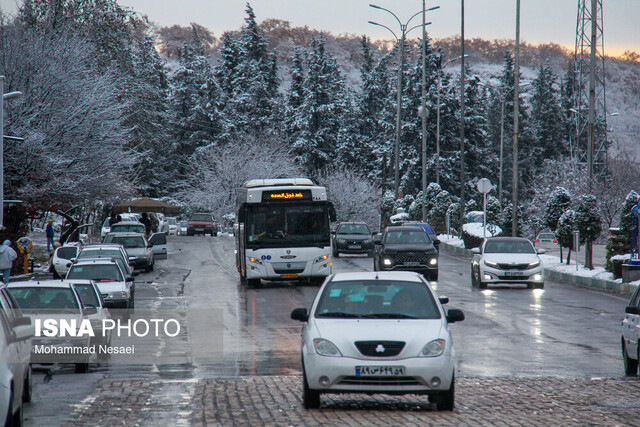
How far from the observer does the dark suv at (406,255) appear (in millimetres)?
32562

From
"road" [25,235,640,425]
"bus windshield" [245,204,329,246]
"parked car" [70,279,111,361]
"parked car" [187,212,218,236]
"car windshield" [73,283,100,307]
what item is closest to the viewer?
"road" [25,235,640,425]

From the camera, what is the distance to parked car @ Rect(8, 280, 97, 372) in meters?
14.7

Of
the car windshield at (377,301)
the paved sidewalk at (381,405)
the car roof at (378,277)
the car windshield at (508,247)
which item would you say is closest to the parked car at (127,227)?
the car windshield at (508,247)

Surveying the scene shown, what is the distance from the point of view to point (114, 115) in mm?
44688

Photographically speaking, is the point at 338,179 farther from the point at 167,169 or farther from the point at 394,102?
the point at 167,169

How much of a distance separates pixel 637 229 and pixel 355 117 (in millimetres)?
79180

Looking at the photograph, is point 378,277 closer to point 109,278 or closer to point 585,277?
point 109,278

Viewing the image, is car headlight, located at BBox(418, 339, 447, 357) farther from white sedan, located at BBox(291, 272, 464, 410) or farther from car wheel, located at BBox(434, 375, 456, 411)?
car wheel, located at BBox(434, 375, 456, 411)

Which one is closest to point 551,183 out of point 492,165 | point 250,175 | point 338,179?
point 492,165

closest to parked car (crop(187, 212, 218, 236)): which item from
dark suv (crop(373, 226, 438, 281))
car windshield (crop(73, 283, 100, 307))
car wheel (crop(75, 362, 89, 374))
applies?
dark suv (crop(373, 226, 438, 281))

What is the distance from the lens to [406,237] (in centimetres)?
3441

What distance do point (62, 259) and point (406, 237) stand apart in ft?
42.6

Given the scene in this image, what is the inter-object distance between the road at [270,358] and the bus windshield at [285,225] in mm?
1579

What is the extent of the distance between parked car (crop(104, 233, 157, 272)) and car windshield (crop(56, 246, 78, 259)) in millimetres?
2975
